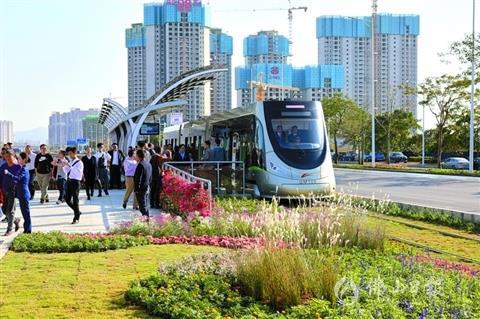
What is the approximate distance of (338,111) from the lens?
225 ft

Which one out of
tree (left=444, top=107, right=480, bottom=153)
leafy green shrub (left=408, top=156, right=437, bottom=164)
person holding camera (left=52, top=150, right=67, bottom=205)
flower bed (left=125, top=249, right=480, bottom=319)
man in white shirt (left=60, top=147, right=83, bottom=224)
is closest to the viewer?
flower bed (left=125, top=249, right=480, bottom=319)

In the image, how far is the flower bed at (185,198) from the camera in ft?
48.9

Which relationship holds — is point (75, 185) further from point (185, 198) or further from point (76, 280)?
point (76, 280)

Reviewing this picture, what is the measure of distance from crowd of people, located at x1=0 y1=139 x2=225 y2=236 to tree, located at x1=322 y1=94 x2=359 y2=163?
132ft

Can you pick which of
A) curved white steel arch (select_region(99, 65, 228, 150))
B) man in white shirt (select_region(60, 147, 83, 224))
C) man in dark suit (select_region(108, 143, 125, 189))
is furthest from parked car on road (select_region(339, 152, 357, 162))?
man in white shirt (select_region(60, 147, 83, 224))

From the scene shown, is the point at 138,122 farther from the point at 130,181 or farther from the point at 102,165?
the point at 130,181

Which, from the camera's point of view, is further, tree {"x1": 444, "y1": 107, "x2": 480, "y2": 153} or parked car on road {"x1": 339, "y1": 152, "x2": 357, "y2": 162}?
parked car on road {"x1": 339, "y1": 152, "x2": 357, "y2": 162}

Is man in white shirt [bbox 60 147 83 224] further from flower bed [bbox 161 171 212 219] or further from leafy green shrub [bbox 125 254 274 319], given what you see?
leafy green shrub [bbox 125 254 274 319]

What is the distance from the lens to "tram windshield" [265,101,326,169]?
2025 centimetres

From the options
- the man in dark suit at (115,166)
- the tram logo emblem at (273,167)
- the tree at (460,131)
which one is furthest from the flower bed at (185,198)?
the tree at (460,131)

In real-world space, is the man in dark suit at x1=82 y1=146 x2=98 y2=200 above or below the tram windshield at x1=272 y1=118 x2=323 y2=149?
below

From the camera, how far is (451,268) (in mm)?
8828

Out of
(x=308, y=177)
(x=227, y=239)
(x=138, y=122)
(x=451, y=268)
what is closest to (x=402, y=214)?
(x=308, y=177)

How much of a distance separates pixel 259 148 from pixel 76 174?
290 inches
